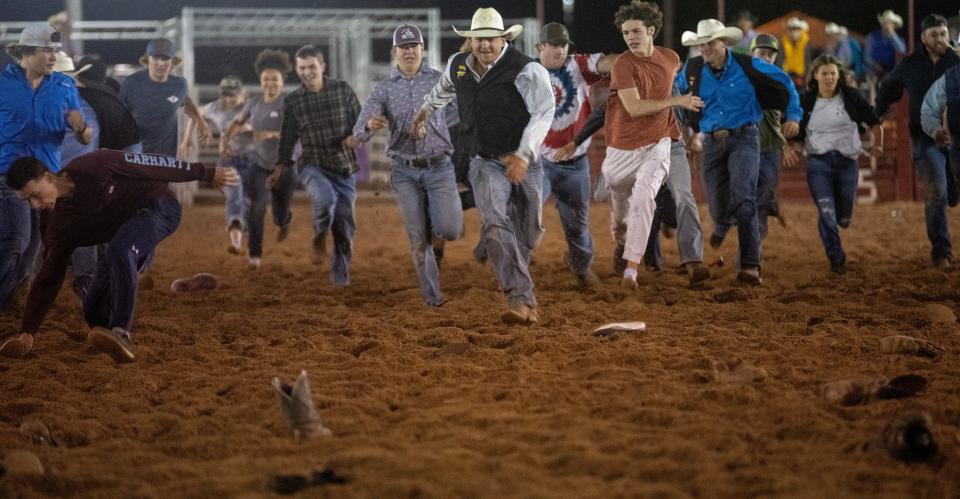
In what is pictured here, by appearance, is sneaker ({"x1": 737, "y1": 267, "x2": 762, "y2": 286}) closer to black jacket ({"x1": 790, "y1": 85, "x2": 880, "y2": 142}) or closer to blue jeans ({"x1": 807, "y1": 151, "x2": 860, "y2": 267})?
blue jeans ({"x1": 807, "y1": 151, "x2": 860, "y2": 267})

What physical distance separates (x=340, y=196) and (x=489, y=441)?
19.1 feet

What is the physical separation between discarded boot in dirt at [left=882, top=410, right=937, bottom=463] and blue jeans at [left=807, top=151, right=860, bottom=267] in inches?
242

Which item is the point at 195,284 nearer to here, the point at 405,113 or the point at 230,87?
the point at 405,113

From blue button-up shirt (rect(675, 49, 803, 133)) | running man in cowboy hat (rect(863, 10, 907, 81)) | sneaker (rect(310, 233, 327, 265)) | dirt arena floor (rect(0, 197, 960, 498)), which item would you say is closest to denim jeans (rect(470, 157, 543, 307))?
dirt arena floor (rect(0, 197, 960, 498))

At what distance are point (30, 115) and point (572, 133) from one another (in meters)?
4.15

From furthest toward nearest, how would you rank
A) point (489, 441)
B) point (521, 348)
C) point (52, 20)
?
point (52, 20), point (521, 348), point (489, 441)

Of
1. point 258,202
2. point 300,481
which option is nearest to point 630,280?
point 300,481

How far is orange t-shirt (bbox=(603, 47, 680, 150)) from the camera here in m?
8.45

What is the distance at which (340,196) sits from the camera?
1027 centimetres

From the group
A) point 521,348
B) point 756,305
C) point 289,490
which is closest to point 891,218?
point 756,305

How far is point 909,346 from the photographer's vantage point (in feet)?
20.9

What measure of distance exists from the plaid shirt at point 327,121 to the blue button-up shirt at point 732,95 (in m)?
2.85

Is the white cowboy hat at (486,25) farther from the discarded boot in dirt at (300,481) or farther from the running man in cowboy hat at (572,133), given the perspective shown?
the discarded boot in dirt at (300,481)

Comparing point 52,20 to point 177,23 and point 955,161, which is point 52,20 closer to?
point 177,23
